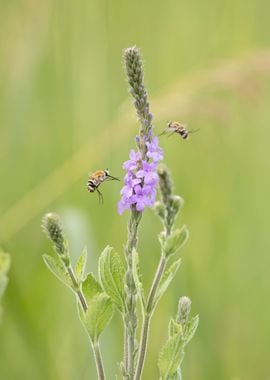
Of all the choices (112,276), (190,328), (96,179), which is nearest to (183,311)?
(190,328)

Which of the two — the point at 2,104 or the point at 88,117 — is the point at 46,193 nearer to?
the point at 2,104

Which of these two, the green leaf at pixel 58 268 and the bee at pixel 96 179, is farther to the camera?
the bee at pixel 96 179

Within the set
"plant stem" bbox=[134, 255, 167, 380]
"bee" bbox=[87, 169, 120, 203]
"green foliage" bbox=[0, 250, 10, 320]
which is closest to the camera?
"plant stem" bbox=[134, 255, 167, 380]

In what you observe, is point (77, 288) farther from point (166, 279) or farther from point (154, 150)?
point (154, 150)

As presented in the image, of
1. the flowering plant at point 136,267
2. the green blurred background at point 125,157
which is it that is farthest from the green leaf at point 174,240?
the green blurred background at point 125,157

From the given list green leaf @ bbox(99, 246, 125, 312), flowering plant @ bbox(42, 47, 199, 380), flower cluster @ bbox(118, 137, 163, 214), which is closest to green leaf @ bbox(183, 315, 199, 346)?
flowering plant @ bbox(42, 47, 199, 380)

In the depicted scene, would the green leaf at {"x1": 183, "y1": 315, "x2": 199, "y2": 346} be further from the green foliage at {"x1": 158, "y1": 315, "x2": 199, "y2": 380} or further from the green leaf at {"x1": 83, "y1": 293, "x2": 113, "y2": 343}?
the green leaf at {"x1": 83, "y1": 293, "x2": 113, "y2": 343}

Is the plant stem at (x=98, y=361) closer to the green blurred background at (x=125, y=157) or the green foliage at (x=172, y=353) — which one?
the green foliage at (x=172, y=353)
